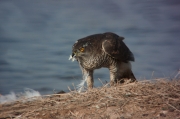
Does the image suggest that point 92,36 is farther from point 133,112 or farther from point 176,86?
point 133,112

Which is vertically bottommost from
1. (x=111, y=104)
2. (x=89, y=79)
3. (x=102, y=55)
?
(x=111, y=104)

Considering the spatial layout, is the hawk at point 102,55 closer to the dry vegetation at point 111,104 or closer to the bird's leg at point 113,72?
the bird's leg at point 113,72

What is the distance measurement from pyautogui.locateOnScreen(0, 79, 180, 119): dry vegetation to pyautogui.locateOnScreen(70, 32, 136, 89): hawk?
154cm

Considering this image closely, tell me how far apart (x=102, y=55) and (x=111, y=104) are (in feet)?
7.68

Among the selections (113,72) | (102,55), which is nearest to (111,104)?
(102,55)

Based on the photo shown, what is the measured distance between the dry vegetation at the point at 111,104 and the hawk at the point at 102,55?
Answer: 5.06 ft

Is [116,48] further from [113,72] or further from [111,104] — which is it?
[111,104]

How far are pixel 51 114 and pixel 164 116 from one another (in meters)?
1.43

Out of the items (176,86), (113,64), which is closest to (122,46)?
(113,64)

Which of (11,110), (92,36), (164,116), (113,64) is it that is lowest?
(164,116)

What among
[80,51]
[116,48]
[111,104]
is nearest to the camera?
[111,104]

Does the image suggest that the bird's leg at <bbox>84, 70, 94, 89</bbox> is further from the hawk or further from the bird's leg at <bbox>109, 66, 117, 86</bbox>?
the bird's leg at <bbox>109, 66, 117, 86</bbox>

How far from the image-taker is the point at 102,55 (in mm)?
6488

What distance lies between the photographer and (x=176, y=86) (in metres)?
4.61
